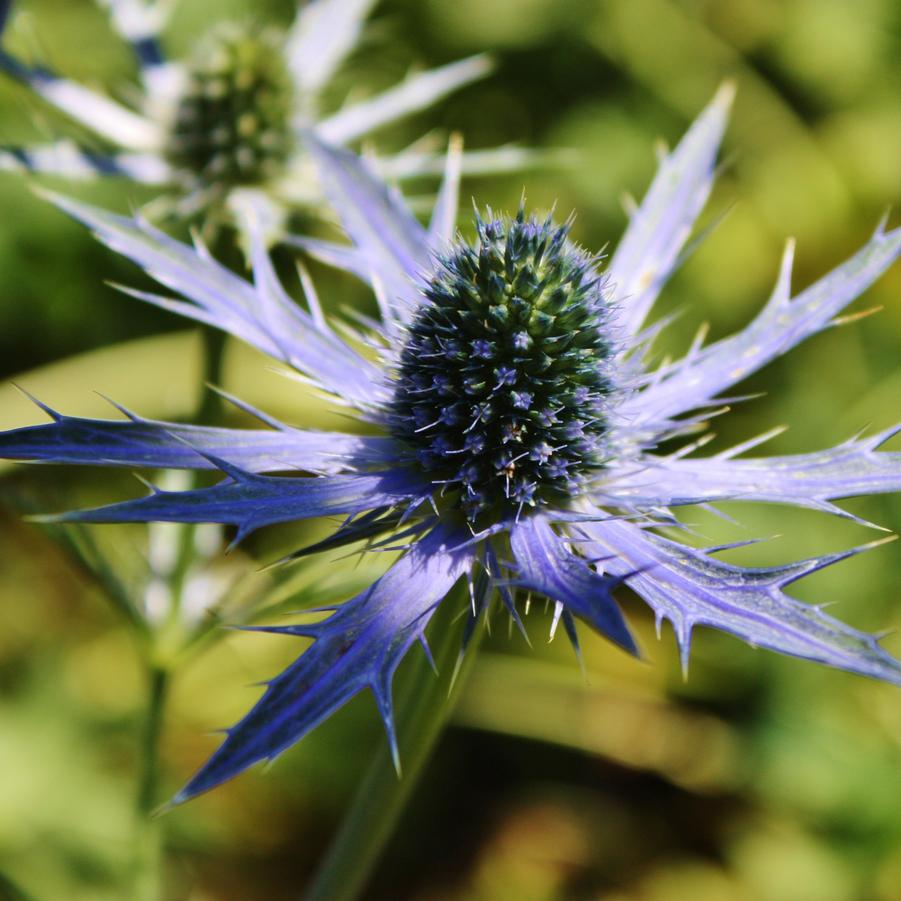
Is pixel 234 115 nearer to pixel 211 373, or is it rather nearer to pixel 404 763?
pixel 211 373

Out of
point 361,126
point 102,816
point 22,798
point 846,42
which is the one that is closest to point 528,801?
point 102,816

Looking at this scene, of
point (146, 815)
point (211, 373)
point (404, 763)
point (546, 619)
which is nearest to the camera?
point (404, 763)

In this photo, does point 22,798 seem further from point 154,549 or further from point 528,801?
point 528,801

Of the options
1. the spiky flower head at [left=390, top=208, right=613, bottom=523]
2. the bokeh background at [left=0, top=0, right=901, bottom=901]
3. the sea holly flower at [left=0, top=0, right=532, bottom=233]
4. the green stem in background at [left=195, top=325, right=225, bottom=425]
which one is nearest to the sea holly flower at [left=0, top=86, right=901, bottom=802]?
the spiky flower head at [left=390, top=208, right=613, bottom=523]

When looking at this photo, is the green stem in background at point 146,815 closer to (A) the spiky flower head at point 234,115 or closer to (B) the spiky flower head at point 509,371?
(B) the spiky flower head at point 509,371

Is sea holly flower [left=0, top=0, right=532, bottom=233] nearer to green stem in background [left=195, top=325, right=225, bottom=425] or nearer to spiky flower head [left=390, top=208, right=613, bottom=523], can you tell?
green stem in background [left=195, top=325, right=225, bottom=425]

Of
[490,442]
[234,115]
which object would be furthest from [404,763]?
[234,115]
